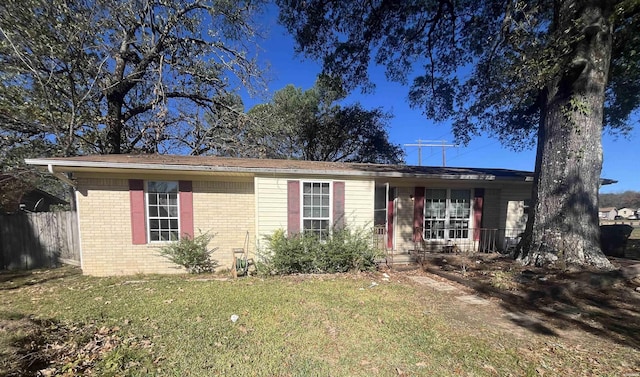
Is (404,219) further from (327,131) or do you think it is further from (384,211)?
(327,131)

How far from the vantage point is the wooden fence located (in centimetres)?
837

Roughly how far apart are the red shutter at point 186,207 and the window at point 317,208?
3.14 meters

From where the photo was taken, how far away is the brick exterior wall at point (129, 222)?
273 inches

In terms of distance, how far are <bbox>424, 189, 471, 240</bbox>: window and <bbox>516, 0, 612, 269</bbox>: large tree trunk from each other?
2.73 metres

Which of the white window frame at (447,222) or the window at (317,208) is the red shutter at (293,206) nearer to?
the window at (317,208)

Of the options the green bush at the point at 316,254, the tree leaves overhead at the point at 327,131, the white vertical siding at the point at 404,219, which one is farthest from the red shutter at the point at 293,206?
the tree leaves overhead at the point at 327,131

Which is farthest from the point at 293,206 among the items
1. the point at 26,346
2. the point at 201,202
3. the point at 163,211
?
the point at 26,346

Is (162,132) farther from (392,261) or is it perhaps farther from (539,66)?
(539,66)

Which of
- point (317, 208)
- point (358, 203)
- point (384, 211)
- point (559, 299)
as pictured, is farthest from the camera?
point (384, 211)

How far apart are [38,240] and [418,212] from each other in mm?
12432

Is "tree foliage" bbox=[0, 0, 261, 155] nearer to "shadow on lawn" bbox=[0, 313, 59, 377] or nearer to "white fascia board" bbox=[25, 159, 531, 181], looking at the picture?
"white fascia board" bbox=[25, 159, 531, 181]

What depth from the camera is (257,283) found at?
6125mm

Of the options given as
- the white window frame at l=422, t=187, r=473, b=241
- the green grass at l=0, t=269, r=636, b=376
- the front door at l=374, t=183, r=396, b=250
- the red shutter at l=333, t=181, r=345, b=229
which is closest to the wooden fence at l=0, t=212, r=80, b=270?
the green grass at l=0, t=269, r=636, b=376

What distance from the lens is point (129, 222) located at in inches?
282
